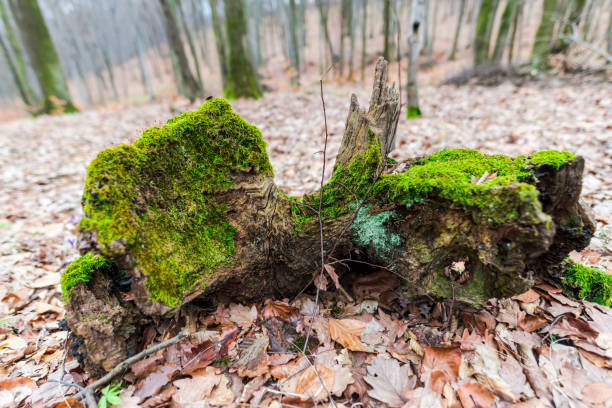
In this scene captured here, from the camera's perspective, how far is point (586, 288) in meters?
2.10

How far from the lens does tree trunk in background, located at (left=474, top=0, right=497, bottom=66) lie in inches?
468

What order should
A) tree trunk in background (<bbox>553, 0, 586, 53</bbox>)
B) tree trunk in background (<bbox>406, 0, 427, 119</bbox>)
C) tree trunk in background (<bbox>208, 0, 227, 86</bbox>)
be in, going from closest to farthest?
tree trunk in background (<bbox>406, 0, 427, 119</bbox>)
tree trunk in background (<bbox>553, 0, 586, 53</bbox>)
tree trunk in background (<bbox>208, 0, 227, 86</bbox>)

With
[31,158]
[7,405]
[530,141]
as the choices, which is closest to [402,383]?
[7,405]

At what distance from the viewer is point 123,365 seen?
1703 millimetres

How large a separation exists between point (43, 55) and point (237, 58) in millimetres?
8911

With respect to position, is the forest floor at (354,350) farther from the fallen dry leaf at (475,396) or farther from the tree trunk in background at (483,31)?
the tree trunk in background at (483,31)

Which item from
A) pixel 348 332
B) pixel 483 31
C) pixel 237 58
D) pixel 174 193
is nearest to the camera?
pixel 174 193

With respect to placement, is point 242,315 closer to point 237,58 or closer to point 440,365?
point 440,365

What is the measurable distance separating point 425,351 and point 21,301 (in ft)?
12.2

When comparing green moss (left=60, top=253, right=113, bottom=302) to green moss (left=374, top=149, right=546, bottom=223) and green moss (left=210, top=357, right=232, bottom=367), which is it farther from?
green moss (left=374, top=149, right=546, bottom=223)

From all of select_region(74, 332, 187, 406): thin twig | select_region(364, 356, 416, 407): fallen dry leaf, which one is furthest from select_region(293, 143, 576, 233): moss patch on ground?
select_region(74, 332, 187, 406): thin twig

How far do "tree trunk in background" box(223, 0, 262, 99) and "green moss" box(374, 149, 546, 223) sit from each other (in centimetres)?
871

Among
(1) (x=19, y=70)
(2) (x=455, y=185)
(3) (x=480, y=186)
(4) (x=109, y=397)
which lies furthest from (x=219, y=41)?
(4) (x=109, y=397)

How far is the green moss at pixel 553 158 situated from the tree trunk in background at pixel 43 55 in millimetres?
15796
